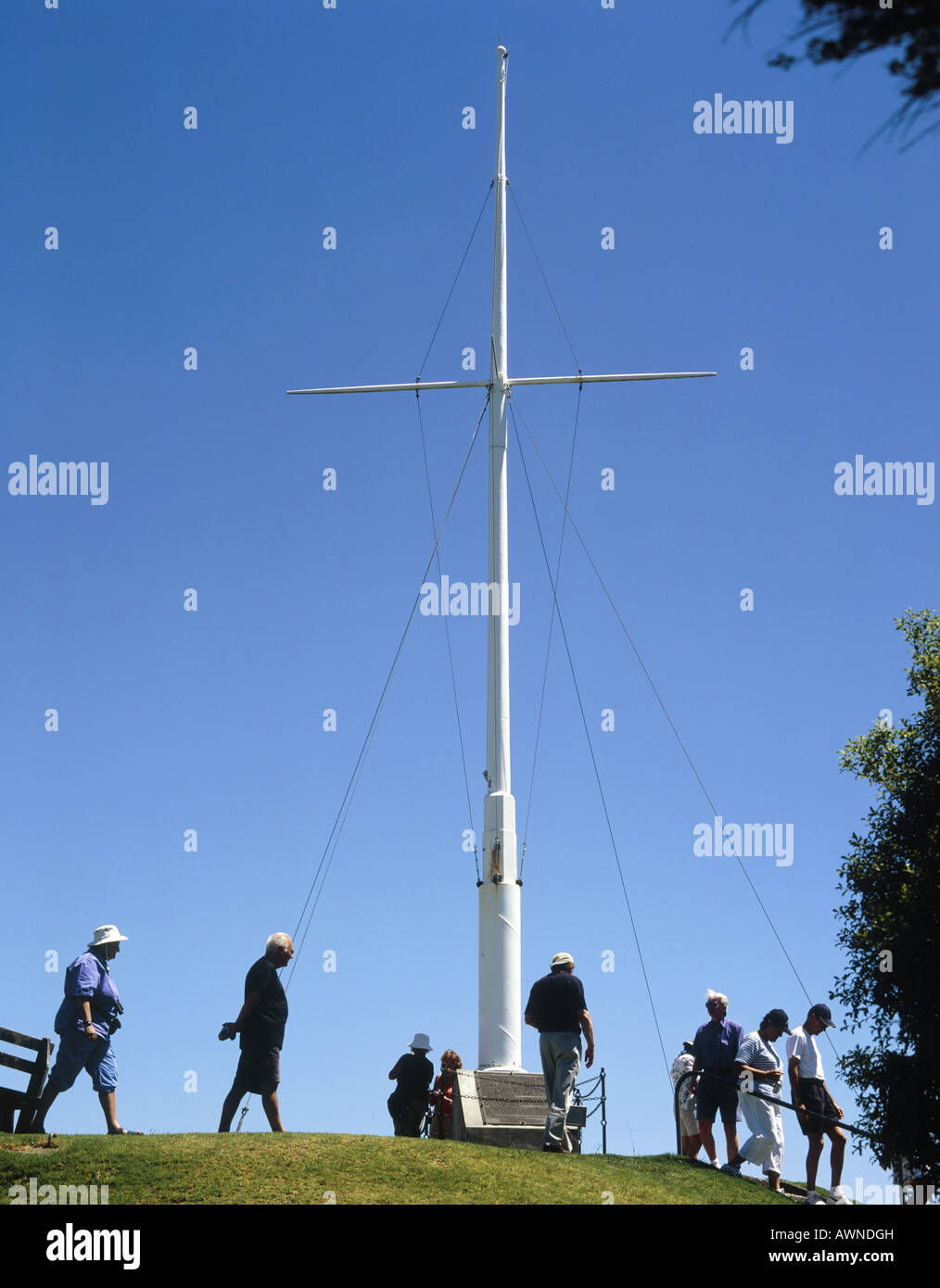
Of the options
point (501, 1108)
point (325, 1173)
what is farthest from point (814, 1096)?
point (325, 1173)

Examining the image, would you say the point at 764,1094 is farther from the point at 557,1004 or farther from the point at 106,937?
the point at 106,937

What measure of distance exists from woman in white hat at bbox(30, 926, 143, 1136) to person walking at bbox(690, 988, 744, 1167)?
5768mm

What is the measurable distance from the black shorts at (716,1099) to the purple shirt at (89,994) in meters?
6.01

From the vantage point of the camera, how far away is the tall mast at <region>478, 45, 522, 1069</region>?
18.2 metres

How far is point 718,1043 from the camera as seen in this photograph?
47.4ft

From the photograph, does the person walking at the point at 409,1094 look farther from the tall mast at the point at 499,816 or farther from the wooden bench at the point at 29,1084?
the wooden bench at the point at 29,1084

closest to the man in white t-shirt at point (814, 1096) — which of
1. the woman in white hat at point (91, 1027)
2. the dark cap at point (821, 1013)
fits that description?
the dark cap at point (821, 1013)

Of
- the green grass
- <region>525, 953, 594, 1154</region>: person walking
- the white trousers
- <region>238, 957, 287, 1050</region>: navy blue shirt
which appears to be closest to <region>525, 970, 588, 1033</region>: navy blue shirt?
<region>525, 953, 594, 1154</region>: person walking

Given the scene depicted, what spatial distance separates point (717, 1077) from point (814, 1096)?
0.98 m

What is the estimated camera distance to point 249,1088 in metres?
12.7

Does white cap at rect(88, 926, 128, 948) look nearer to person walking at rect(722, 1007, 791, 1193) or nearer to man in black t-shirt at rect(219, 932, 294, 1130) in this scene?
man in black t-shirt at rect(219, 932, 294, 1130)
